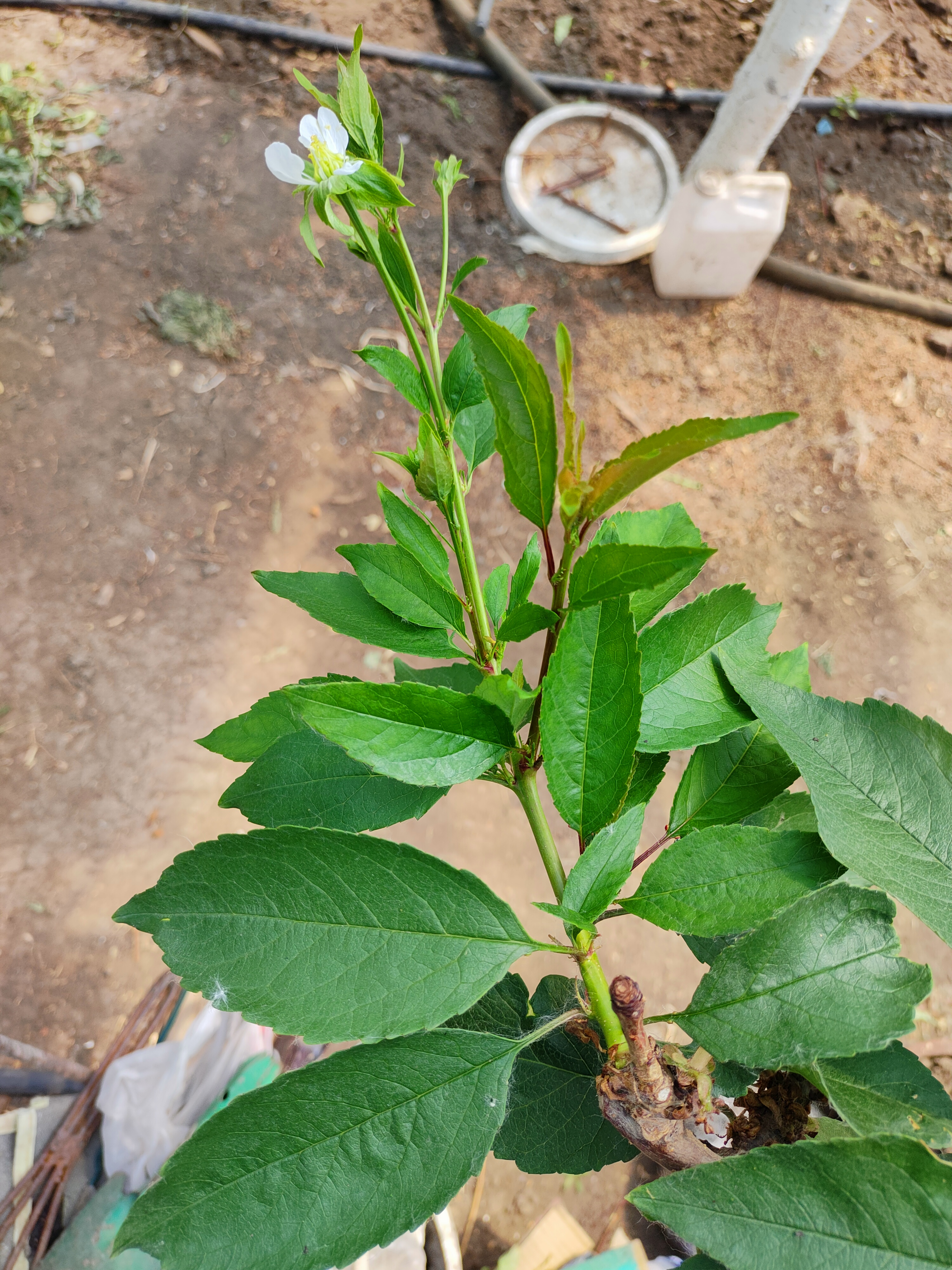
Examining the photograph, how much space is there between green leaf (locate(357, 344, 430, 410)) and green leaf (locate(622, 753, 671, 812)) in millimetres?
292

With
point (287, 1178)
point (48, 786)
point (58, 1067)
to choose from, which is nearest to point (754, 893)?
point (287, 1178)

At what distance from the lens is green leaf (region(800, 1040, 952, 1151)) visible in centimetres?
46

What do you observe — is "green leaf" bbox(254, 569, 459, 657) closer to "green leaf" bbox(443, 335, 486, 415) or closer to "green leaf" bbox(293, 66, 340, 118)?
"green leaf" bbox(443, 335, 486, 415)

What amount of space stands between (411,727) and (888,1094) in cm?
37

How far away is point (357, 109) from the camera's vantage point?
0.49 m

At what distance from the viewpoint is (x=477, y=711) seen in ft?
1.59

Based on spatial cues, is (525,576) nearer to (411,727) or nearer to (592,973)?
(411,727)

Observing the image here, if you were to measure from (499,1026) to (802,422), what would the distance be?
2744mm

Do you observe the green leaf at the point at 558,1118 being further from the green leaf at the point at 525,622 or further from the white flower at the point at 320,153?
the white flower at the point at 320,153

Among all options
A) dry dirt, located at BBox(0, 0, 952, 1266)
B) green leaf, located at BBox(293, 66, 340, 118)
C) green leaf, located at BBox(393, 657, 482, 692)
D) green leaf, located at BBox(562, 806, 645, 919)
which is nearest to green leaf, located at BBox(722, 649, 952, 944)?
green leaf, located at BBox(562, 806, 645, 919)

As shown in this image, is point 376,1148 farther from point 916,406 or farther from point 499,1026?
point 916,406

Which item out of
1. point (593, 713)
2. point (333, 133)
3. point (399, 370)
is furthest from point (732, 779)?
point (333, 133)

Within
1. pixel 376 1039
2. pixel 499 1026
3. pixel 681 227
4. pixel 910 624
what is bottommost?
pixel 910 624

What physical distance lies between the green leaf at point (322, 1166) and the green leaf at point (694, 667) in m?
Answer: 0.25
